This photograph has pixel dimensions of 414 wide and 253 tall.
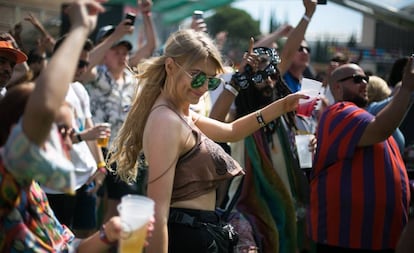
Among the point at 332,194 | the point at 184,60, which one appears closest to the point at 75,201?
the point at 332,194

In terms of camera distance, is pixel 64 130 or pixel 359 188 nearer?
pixel 64 130

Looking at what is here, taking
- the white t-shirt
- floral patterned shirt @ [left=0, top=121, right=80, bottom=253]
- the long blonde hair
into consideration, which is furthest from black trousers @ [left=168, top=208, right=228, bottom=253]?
the white t-shirt

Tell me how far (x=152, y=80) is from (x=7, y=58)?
120 cm

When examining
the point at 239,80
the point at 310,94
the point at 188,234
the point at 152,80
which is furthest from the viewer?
the point at 239,80

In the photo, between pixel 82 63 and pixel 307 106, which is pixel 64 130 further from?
pixel 82 63

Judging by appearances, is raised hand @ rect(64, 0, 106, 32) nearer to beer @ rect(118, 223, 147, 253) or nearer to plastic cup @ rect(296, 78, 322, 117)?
beer @ rect(118, 223, 147, 253)

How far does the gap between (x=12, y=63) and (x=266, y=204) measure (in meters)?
1.93

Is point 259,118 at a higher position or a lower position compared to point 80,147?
higher

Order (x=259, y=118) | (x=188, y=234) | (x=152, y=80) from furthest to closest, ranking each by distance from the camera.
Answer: (x=259, y=118), (x=152, y=80), (x=188, y=234)

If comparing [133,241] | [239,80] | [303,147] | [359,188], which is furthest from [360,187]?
[133,241]

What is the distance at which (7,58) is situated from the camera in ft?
13.6

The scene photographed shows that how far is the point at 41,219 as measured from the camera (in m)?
2.46

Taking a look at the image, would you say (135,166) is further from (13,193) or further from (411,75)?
(411,75)

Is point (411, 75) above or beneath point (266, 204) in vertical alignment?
above
